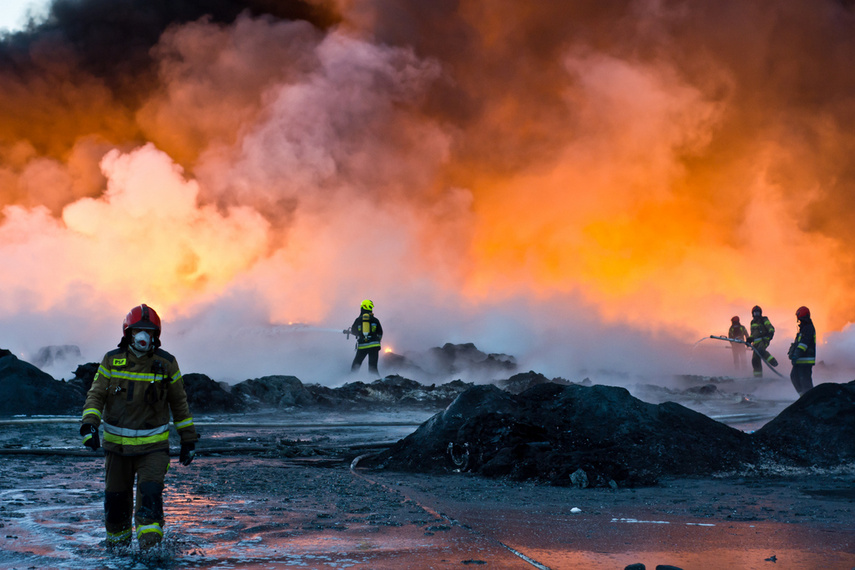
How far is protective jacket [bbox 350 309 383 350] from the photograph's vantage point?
60.6 feet

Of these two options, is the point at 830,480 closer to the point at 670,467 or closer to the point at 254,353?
the point at 670,467

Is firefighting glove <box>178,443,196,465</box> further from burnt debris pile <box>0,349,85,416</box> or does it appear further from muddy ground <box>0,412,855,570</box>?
burnt debris pile <box>0,349,85,416</box>

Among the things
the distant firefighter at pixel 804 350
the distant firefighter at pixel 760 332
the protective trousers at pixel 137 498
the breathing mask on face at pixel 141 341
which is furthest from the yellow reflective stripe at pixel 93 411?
the distant firefighter at pixel 760 332

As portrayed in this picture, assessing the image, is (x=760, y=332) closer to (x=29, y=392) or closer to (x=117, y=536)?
(x=29, y=392)

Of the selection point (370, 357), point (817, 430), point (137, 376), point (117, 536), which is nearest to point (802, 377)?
point (817, 430)

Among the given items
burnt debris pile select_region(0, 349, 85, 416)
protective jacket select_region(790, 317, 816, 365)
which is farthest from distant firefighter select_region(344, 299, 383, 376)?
protective jacket select_region(790, 317, 816, 365)

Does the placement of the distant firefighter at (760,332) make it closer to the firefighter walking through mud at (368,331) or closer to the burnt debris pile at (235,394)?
the burnt debris pile at (235,394)

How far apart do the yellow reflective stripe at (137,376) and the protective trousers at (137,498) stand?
1.42 ft

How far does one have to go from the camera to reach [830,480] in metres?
7.20

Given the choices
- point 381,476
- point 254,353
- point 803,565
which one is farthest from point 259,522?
point 254,353

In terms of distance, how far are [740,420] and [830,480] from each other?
6.87m

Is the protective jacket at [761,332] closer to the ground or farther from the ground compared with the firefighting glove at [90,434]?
farther from the ground

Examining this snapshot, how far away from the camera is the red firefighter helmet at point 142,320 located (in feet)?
13.7

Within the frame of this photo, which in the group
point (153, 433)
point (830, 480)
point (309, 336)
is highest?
point (309, 336)
